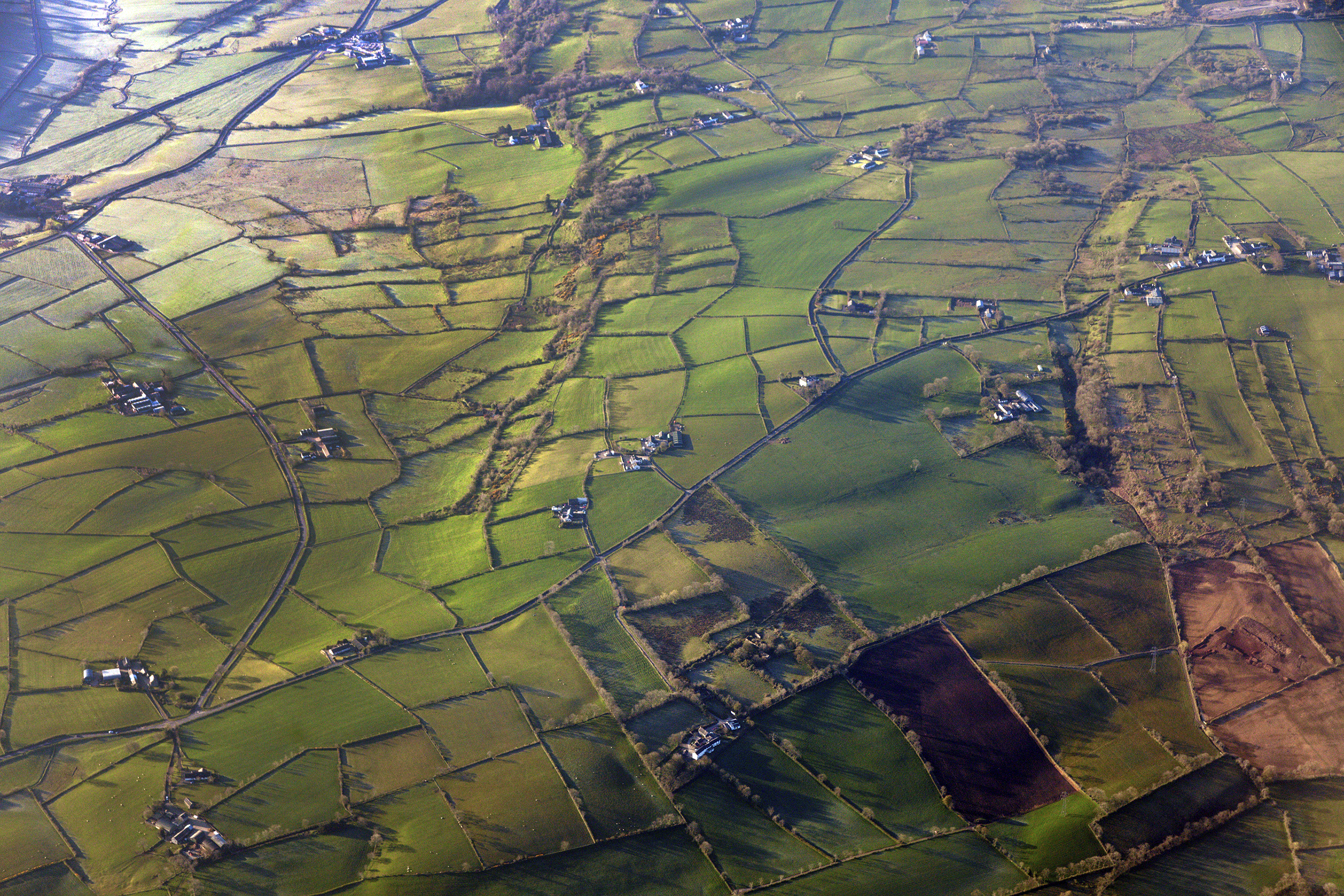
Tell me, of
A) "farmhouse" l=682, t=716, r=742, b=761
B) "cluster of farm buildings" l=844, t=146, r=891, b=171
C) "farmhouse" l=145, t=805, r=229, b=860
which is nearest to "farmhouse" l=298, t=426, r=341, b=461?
"farmhouse" l=145, t=805, r=229, b=860

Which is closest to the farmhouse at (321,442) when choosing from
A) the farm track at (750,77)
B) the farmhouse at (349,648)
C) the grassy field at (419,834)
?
the farmhouse at (349,648)

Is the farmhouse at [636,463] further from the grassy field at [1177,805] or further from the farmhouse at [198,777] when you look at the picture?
the grassy field at [1177,805]

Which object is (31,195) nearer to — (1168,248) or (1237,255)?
(1168,248)

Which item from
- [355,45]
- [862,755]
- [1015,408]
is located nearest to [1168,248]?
[1015,408]

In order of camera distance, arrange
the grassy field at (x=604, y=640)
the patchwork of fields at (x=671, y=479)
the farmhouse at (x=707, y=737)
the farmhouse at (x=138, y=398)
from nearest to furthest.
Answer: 1. the patchwork of fields at (x=671, y=479)
2. the farmhouse at (x=707, y=737)
3. the grassy field at (x=604, y=640)
4. the farmhouse at (x=138, y=398)

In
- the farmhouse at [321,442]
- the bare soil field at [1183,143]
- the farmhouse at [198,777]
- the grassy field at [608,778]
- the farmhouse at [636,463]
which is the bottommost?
the grassy field at [608,778]

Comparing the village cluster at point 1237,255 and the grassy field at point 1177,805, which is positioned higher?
the village cluster at point 1237,255

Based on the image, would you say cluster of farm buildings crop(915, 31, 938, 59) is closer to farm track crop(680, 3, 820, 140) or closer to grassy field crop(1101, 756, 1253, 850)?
farm track crop(680, 3, 820, 140)
